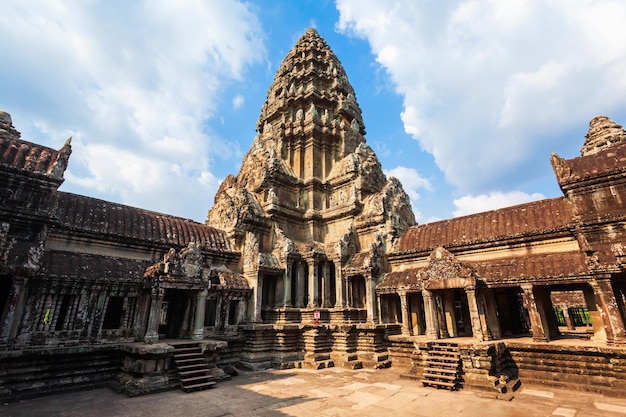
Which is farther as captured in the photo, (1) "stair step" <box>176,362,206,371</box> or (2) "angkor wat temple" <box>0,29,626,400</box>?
(1) "stair step" <box>176,362,206,371</box>

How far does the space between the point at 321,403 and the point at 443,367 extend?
16.4ft

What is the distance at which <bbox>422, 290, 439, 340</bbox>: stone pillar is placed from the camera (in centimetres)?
1340

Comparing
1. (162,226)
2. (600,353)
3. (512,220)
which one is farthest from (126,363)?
(512,220)

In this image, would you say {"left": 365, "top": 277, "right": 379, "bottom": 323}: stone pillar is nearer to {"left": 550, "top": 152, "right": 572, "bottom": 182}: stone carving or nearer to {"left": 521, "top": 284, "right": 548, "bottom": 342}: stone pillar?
Answer: {"left": 521, "top": 284, "right": 548, "bottom": 342}: stone pillar

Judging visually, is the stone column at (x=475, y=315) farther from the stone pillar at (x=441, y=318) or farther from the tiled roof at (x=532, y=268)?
the stone pillar at (x=441, y=318)

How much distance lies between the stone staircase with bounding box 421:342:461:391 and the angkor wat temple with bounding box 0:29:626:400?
5 centimetres

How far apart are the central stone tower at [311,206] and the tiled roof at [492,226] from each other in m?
1.54

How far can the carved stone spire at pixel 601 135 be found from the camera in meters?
15.9

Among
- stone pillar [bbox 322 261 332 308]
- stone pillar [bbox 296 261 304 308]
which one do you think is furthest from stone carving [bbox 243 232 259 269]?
stone pillar [bbox 322 261 332 308]

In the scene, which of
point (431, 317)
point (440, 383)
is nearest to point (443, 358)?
point (440, 383)

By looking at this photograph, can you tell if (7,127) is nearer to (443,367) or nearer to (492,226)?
(443,367)

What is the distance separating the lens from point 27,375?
9547mm

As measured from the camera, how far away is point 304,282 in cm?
1945

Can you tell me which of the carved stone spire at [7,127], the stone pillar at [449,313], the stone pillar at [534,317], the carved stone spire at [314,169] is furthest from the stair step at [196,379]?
the stone pillar at [534,317]
